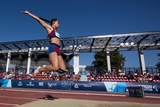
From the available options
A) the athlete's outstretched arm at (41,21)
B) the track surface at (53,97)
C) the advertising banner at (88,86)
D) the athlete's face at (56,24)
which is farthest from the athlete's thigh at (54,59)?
the advertising banner at (88,86)

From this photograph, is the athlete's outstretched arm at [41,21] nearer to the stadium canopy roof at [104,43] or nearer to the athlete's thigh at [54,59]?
the athlete's thigh at [54,59]

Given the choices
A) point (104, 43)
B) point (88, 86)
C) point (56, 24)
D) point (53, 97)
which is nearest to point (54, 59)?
point (56, 24)

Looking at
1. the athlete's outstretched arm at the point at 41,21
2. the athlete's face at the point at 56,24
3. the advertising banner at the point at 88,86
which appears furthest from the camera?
the advertising banner at the point at 88,86

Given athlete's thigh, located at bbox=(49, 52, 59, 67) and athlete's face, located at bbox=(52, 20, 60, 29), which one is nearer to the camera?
athlete's thigh, located at bbox=(49, 52, 59, 67)

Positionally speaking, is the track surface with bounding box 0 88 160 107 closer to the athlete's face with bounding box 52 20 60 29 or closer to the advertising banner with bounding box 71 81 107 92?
the athlete's face with bounding box 52 20 60 29

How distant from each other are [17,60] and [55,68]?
29.8 metres

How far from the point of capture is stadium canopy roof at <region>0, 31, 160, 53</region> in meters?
17.3

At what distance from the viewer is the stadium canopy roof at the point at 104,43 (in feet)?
56.7

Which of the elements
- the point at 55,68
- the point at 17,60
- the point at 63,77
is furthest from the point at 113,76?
the point at 17,60

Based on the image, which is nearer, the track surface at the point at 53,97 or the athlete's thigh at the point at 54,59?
the athlete's thigh at the point at 54,59

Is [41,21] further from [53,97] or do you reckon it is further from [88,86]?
[88,86]

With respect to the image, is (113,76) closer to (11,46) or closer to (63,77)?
(63,77)

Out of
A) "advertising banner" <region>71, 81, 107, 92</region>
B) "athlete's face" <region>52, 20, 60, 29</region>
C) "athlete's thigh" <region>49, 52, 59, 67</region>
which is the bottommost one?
"advertising banner" <region>71, 81, 107, 92</region>

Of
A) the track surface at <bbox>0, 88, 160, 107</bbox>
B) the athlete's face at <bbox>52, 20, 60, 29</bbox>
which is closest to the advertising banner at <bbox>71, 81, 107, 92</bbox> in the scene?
the track surface at <bbox>0, 88, 160, 107</bbox>
